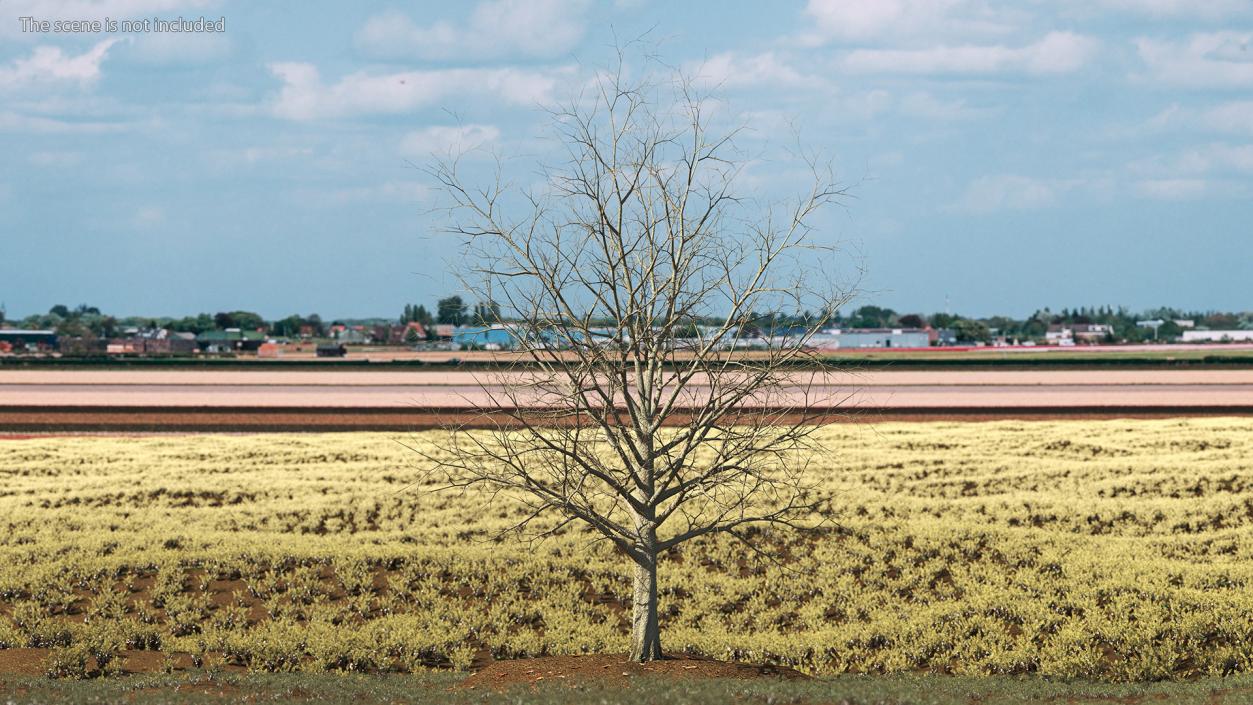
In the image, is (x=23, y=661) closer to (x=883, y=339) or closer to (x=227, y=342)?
(x=883, y=339)

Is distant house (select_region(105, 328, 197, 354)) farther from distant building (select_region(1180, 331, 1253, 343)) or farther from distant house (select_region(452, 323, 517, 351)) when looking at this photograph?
distant building (select_region(1180, 331, 1253, 343))

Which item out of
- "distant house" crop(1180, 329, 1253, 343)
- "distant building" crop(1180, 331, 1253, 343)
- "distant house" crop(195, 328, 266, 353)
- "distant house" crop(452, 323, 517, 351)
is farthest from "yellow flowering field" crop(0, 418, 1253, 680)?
"distant building" crop(1180, 331, 1253, 343)

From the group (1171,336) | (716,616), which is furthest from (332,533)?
(1171,336)

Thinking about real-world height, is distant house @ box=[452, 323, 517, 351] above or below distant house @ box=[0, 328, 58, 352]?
above

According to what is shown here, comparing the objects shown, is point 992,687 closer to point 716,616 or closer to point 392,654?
point 716,616

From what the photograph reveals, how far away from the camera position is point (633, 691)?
10.5 meters

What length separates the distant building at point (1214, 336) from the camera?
155 meters

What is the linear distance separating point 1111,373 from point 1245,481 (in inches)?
1760

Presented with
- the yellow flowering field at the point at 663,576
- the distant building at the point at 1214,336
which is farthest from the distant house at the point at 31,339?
the distant building at the point at 1214,336

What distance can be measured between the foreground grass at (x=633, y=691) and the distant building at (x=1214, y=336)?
157185 mm

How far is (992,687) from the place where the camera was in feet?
39.6

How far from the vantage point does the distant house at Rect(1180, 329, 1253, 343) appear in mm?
154875

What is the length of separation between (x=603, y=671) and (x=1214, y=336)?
176245 mm

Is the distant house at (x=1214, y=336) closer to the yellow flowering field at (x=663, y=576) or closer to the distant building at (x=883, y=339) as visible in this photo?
the distant building at (x=883, y=339)
